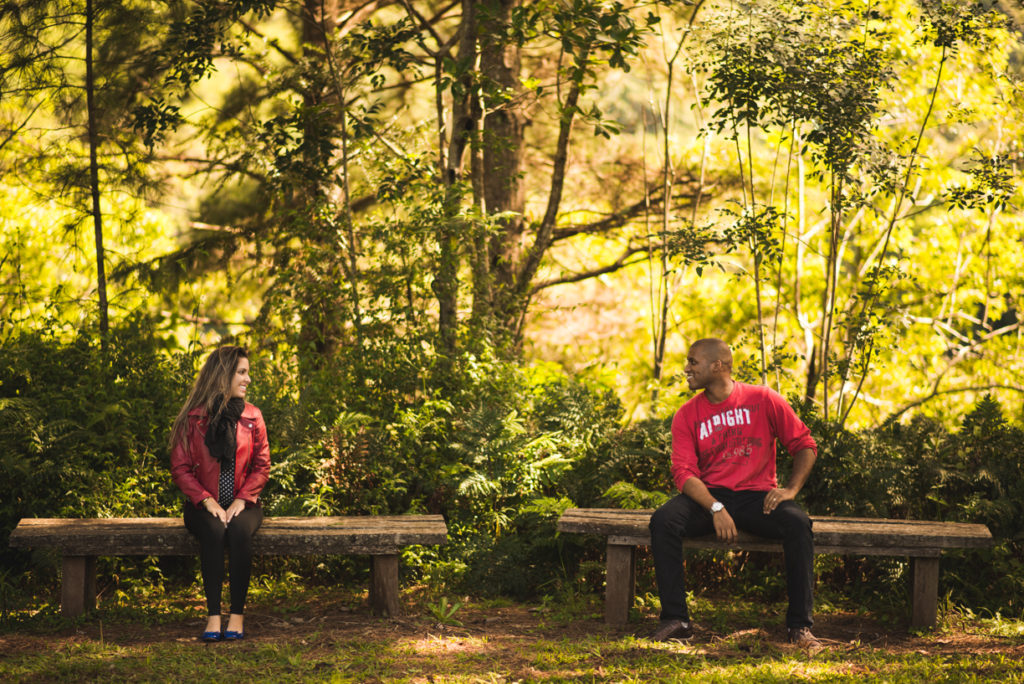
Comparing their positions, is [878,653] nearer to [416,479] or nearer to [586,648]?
[586,648]

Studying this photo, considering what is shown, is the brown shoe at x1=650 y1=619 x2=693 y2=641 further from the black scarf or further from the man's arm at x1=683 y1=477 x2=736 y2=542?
the black scarf

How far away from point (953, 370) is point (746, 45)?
11761mm

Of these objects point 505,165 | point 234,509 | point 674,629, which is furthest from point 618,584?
point 505,165

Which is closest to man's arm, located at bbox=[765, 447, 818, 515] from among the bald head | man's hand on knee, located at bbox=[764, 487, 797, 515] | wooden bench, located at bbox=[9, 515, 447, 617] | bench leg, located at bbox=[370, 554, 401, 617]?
man's hand on knee, located at bbox=[764, 487, 797, 515]

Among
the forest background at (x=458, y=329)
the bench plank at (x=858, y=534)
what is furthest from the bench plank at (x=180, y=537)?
the bench plank at (x=858, y=534)

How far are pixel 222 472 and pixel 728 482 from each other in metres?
2.55

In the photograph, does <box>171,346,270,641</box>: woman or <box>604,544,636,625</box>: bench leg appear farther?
<box>604,544,636,625</box>: bench leg

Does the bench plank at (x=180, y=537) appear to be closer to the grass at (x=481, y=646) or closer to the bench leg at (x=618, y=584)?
the grass at (x=481, y=646)

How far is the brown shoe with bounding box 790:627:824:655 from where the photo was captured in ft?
14.0

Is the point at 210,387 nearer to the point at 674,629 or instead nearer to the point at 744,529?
the point at 674,629

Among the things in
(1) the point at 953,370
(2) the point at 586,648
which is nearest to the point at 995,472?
(2) the point at 586,648

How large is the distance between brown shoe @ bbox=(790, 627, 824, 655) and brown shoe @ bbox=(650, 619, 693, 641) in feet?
1.57

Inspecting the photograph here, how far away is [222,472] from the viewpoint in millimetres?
4660

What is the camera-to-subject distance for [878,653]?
13.8ft
